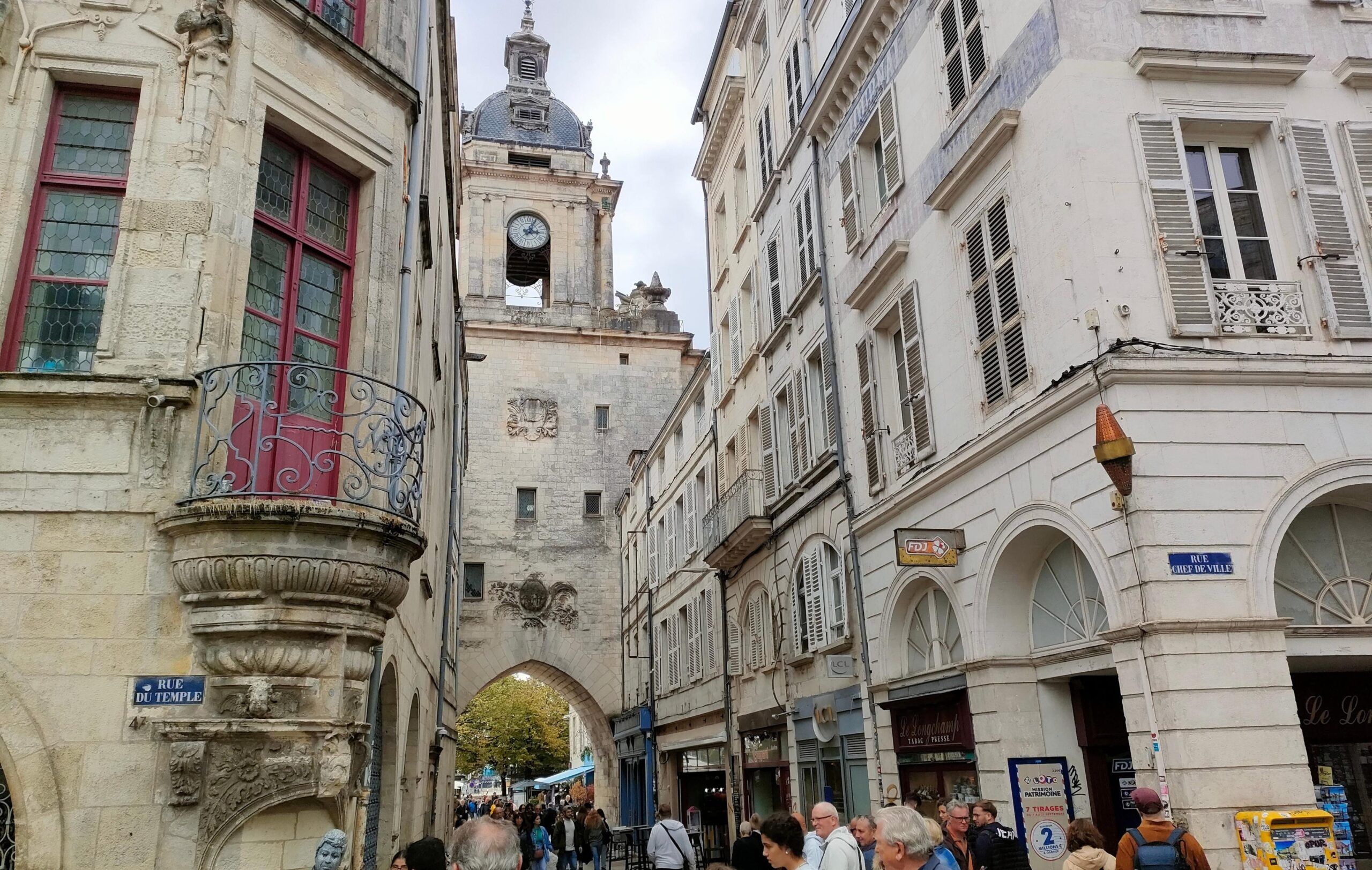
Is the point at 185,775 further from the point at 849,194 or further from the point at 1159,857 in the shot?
the point at 849,194

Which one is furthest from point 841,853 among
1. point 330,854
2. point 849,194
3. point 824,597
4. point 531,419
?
point 531,419

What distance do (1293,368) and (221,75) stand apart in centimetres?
821

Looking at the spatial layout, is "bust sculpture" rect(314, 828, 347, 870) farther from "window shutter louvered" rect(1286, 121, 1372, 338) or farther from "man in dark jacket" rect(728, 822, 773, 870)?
"window shutter louvered" rect(1286, 121, 1372, 338)

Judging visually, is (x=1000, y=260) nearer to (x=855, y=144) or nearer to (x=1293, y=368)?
(x=1293, y=368)

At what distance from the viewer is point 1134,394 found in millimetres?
8125

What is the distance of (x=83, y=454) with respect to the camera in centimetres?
621

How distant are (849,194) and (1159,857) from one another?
1012 centimetres

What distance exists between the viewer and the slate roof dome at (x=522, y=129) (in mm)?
37781

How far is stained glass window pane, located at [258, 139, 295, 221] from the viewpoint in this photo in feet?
24.7

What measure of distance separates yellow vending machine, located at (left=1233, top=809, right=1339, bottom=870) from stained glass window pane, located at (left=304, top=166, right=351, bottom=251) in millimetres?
7744

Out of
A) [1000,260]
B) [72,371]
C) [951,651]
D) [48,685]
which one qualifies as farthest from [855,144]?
[48,685]

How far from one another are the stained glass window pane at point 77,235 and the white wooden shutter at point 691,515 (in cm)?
1790

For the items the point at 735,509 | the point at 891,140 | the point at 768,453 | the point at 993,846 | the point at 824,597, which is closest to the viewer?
the point at 993,846

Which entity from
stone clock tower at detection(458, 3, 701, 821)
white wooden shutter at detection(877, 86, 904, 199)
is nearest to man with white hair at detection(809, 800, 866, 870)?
white wooden shutter at detection(877, 86, 904, 199)
